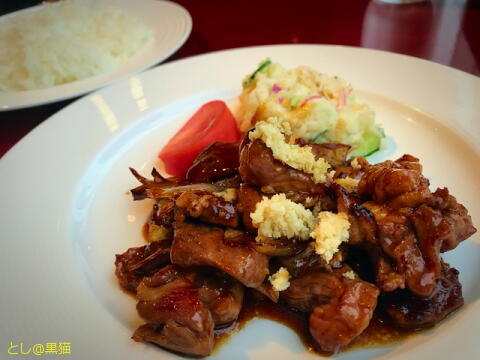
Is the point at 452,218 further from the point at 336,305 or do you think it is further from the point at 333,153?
the point at 333,153

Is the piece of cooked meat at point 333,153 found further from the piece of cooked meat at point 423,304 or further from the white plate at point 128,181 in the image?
the piece of cooked meat at point 423,304

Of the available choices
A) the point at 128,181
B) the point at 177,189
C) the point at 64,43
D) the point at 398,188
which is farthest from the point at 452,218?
the point at 64,43

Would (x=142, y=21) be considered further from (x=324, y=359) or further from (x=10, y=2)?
(x=324, y=359)

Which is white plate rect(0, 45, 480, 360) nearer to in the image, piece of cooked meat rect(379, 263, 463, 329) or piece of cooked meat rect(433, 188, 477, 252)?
piece of cooked meat rect(379, 263, 463, 329)

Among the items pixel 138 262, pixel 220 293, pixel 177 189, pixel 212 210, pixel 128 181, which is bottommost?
pixel 128 181

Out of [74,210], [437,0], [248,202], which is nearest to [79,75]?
[74,210]

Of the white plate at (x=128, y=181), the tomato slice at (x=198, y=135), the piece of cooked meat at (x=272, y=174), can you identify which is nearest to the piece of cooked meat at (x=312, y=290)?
the white plate at (x=128, y=181)
